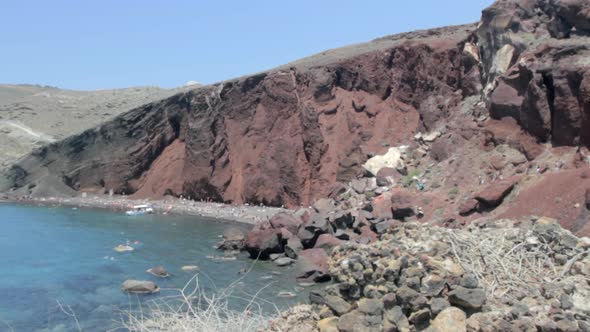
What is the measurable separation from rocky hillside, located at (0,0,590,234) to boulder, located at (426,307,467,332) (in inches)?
477

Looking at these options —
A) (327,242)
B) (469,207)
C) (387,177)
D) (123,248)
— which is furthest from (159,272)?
(387,177)

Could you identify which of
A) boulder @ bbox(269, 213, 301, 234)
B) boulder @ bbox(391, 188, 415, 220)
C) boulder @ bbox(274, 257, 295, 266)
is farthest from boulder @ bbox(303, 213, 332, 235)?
boulder @ bbox(391, 188, 415, 220)

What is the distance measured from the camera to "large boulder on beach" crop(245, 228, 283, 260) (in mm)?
27797

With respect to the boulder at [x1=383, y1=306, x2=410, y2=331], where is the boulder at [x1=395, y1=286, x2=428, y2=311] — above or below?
above

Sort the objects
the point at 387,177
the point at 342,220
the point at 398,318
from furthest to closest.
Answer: the point at 387,177
the point at 342,220
the point at 398,318

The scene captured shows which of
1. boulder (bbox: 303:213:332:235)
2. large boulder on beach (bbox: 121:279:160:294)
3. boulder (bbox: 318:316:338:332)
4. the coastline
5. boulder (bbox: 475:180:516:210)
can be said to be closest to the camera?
boulder (bbox: 318:316:338:332)

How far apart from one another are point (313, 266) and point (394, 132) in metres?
20.9

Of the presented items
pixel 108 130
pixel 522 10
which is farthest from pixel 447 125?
pixel 108 130

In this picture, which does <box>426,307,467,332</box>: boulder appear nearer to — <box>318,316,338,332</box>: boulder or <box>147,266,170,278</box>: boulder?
<box>318,316,338,332</box>: boulder

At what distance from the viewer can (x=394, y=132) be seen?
4212cm

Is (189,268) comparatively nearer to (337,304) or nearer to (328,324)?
(337,304)

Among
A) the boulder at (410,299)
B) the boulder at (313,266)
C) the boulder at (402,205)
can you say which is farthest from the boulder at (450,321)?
the boulder at (402,205)

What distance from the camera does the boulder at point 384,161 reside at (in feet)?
122

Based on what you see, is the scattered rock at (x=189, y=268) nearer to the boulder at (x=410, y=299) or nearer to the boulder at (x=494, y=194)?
the boulder at (x=494, y=194)
